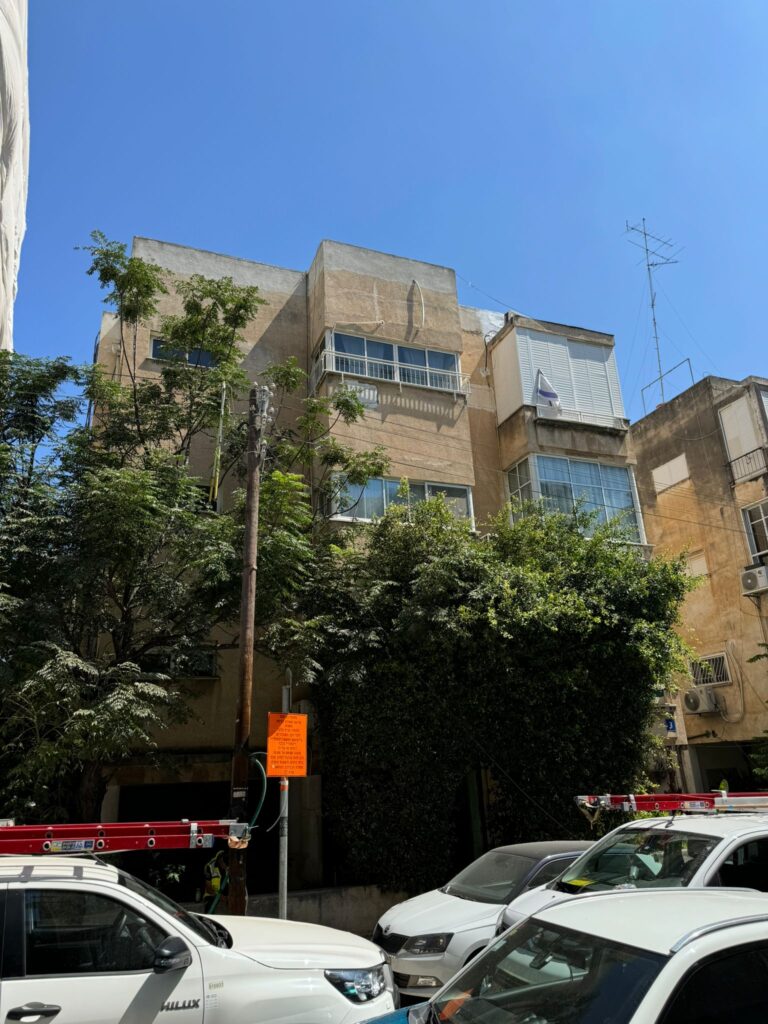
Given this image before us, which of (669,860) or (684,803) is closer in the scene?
(669,860)

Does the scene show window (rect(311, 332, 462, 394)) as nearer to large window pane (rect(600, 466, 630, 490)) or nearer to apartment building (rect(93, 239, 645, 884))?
apartment building (rect(93, 239, 645, 884))

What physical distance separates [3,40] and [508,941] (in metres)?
13.6

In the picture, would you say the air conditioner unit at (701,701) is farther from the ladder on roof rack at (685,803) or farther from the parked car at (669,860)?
the parked car at (669,860)

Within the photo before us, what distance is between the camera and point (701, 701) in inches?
859

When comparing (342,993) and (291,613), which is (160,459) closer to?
(291,613)

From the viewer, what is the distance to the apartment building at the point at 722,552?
69.4 feet

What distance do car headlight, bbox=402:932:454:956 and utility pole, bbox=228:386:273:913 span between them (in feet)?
8.40

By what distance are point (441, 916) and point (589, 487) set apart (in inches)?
518

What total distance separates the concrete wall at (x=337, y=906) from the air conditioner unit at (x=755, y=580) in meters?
14.1

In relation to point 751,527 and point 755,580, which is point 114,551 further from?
point 751,527

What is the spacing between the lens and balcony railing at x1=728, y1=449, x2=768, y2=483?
21513 mm

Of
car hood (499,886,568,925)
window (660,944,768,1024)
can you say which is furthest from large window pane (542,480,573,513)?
window (660,944,768,1024)

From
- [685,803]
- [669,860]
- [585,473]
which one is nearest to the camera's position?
[669,860]

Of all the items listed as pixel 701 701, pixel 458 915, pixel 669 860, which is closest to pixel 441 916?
pixel 458 915
